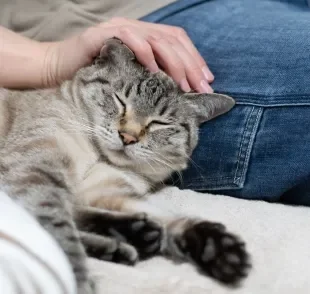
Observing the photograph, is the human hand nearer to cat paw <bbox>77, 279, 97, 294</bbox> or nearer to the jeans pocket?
the jeans pocket

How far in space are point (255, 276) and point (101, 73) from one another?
664 mm

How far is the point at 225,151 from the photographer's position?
1.33m

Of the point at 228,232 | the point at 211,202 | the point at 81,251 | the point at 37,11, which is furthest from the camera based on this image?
the point at 37,11

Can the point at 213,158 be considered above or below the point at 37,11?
below

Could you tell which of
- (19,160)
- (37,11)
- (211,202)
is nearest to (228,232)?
(211,202)

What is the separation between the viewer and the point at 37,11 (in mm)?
1559

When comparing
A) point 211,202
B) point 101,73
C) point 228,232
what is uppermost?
point 101,73

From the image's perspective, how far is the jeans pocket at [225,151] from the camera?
4.26 ft

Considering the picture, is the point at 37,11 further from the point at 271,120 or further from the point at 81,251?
the point at 81,251

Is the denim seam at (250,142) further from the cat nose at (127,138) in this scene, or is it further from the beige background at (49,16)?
the beige background at (49,16)

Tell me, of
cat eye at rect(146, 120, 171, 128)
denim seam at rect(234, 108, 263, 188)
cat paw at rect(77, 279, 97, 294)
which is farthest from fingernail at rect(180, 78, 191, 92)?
cat paw at rect(77, 279, 97, 294)

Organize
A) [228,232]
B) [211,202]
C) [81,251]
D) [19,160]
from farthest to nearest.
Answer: [211,202] < [19,160] < [228,232] < [81,251]

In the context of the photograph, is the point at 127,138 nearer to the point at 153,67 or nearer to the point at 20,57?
the point at 153,67

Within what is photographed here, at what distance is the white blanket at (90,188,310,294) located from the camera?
37.4 inches
